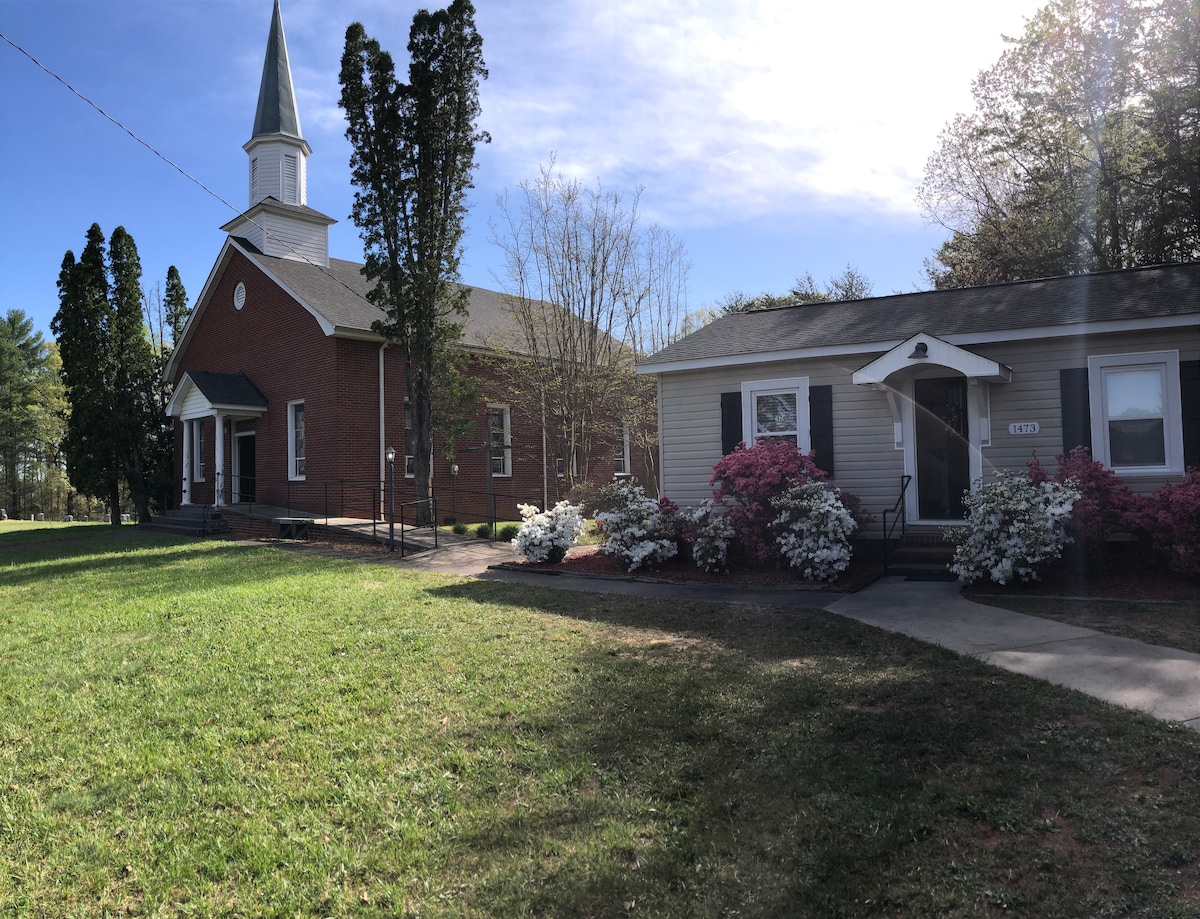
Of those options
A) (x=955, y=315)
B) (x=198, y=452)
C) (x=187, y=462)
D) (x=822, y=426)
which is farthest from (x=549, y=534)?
(x=198, y=452)

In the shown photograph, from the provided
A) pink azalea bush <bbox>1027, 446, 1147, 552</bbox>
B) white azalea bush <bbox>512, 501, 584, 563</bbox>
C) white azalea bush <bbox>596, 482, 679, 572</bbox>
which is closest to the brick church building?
white azalea bush <bbox>512, 501, 584, 563</bbox>

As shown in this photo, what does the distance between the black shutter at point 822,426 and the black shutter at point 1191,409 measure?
4.16 meters

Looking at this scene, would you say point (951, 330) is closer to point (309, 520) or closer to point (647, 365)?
point (647, 365)

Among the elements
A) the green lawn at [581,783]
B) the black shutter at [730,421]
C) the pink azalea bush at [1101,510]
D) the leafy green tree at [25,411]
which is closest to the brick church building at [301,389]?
the black shutter at [730,421]

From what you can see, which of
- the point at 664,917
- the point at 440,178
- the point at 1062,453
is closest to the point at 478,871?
the point at 664,917

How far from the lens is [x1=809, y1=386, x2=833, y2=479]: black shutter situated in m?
11.1

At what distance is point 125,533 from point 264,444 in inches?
146

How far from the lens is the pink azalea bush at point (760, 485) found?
958cm

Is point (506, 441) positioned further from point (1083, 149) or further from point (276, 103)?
point (1083, 149)

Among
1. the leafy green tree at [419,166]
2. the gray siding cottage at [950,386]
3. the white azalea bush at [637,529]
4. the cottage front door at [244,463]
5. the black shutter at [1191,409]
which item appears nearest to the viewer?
the black shutter at [1191,409]

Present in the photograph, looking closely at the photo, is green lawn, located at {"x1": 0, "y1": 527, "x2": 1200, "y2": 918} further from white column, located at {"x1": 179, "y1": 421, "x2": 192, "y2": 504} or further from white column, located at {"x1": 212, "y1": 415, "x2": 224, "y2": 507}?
white column, located at {"x1": 179, "y1": 421, "x2": 192, "y2": 504}

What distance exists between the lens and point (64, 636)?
7.05 meters

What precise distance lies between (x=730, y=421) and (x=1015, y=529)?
4633 millimetres

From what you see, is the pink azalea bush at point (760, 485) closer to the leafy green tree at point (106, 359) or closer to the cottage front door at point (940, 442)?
the cottage front door at point (940, 442)
